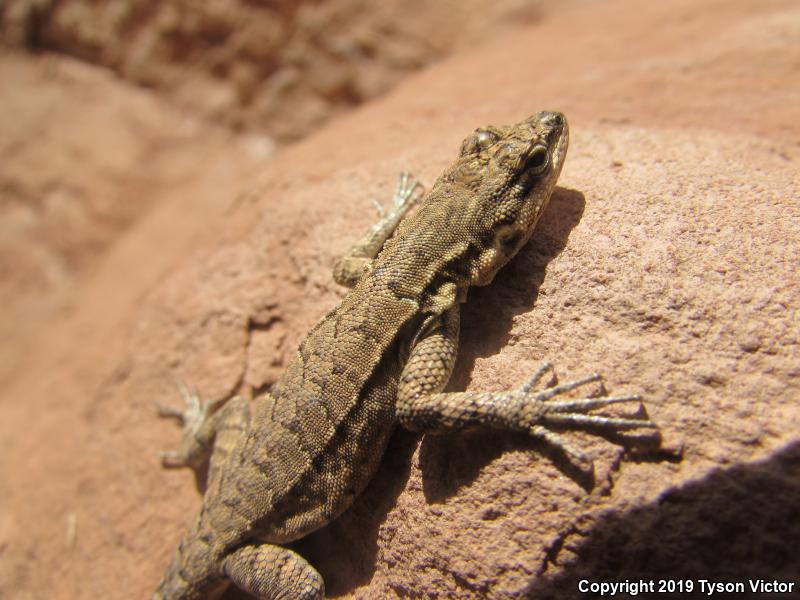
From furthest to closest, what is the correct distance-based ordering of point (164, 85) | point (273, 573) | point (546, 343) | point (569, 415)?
point (164, 85) → point (273, 573) → point (546, 343) → point (569, 415)

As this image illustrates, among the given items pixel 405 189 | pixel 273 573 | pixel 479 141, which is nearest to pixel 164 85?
pixel 405 189

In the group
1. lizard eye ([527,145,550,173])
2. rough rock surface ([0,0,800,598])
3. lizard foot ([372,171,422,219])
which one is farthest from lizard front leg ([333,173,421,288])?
lizard eye ([527,145,550,173])

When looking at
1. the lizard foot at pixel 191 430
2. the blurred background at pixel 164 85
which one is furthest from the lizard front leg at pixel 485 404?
the blurred background at pixel 164 85

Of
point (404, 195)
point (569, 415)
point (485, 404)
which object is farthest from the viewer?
point (404, 195)

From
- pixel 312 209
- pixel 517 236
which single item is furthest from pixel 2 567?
pixel 517 236

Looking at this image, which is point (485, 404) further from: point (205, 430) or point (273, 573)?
point (205, 430)

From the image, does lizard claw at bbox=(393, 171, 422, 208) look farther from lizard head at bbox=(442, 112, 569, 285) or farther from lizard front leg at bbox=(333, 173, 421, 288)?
lizard head at bbox=(442, 112, 569, 285)

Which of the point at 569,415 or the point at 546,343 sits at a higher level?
the point at 546,343
